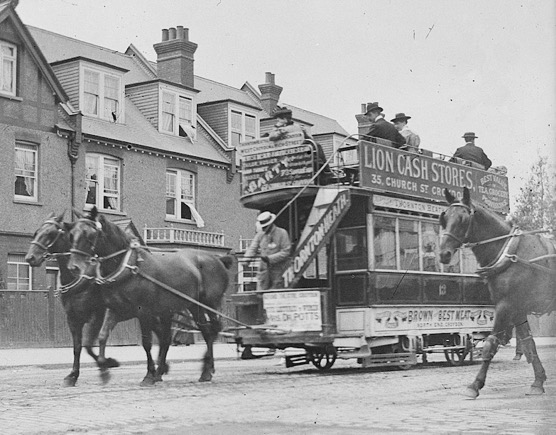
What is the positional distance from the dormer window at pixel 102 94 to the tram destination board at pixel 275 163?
48.2 feet

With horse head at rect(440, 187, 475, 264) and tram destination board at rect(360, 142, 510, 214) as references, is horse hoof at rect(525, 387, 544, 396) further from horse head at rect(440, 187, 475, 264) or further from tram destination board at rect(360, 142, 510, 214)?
tram destination board at rect(360, 142, 510, 214)

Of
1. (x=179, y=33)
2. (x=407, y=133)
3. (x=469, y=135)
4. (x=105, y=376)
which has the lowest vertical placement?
(x=105, y=376)

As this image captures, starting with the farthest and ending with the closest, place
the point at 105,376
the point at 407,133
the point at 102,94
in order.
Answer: the point at 102,94
the point at 407,133
the point at 105,376

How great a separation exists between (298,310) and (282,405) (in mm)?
A: 4107

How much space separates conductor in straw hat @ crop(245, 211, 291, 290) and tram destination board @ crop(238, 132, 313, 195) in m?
0.76

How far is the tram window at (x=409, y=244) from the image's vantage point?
14.2 meters

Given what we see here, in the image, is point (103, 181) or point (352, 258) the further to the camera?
point (103, 181)

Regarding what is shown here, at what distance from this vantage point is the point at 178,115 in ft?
101

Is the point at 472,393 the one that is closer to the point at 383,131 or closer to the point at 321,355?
the point at 321,355

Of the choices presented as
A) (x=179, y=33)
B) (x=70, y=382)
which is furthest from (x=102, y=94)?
(x=70, y=382)

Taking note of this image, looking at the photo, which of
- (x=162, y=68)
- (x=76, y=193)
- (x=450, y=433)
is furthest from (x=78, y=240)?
(x=162, y=68)

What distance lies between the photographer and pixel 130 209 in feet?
90.7

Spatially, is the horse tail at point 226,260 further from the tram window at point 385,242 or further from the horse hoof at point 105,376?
the horse hoof at point 105,376

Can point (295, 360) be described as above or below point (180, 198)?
below
